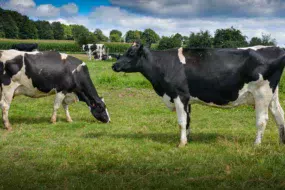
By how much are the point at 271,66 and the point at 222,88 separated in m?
1.12

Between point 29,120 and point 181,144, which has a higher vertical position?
point 181,144

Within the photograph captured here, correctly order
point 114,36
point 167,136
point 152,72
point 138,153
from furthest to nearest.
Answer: point 114,36 → point 167,136 → point 152,72 → point 138,153

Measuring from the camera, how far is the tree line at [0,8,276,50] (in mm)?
44281

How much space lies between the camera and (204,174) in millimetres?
6148

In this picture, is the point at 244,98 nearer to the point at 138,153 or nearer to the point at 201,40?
the point at 138,153

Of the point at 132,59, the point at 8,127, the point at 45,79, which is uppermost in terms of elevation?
the point at 132,59

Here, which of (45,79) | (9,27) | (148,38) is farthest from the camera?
(9,27)

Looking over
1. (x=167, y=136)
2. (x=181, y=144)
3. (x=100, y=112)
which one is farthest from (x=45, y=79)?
(x=181, y=144)

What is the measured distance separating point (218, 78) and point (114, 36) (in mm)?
138296

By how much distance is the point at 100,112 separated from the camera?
1170cm

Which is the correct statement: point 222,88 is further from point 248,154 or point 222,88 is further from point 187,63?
point 248,154

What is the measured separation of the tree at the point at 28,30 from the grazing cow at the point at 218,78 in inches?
4021

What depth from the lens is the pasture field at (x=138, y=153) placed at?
5.82 meters

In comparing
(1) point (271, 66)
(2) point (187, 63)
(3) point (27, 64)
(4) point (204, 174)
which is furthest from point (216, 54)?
(3) point (27, 64)
